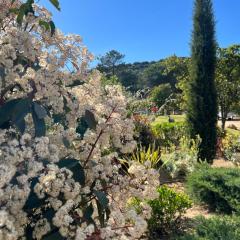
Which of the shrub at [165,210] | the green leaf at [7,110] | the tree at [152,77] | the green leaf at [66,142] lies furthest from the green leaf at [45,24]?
the tree at [152,77]

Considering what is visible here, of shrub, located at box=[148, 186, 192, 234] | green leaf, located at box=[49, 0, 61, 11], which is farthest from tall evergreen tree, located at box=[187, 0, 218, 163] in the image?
green leaf, located at box=[49, 0, 61, 11]

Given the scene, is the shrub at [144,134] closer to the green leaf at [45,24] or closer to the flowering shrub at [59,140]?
the flowering shrub at [59,140]

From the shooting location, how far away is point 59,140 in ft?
5.88

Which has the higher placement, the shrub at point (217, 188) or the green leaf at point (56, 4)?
the green leaf at point (56, 4)

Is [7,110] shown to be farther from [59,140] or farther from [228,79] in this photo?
[228,79]

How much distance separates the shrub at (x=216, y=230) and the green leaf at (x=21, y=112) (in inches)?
76.1

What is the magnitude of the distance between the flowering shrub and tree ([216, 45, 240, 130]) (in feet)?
55.4

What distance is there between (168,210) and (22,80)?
11.5 feet

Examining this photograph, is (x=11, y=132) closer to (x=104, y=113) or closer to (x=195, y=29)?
(x=104, y=113)

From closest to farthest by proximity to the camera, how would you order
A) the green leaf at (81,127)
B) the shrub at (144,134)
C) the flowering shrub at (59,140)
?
1. the flowering shrub at (59,140)
2. the green leaf at (81,127)
3. the shrub at (144,134)

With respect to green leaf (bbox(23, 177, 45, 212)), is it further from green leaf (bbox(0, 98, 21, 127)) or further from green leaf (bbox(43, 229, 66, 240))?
green leaf (bbox(0, 98, 21, 127))

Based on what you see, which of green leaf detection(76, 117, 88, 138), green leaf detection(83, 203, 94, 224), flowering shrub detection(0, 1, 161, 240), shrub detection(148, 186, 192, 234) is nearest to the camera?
flowering shrub detection(0, 1, 161, 240)

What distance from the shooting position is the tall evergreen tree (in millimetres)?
11797

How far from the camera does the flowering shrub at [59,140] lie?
4.81 feet
